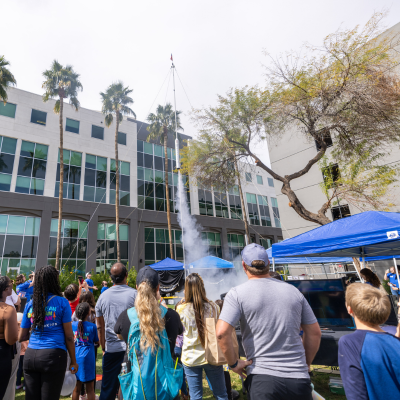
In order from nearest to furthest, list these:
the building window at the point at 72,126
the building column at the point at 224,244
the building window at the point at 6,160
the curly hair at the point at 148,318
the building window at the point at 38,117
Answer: the curly hair at the point at 148,318 < the building window at the point at 6,160 < the building window at the point at 38,117 < the building window at the point at 72,126 < the building column at the point at 224,244

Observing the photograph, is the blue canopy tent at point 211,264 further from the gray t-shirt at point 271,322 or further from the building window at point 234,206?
the building window at point 234,206

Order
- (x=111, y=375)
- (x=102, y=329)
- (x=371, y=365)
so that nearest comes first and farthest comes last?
(x=371, y=365) → (x=111, y=375) → (x=102, y=329)

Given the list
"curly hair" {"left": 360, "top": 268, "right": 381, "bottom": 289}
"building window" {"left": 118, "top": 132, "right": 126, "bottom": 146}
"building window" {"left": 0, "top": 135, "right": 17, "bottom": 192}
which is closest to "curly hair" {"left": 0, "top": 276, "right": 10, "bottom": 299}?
"curly hair" {"left": 360, "top": 268, "right": 381, "bottom": 289}

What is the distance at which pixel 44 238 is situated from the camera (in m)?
21.8

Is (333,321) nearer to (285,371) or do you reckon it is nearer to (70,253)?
(285,371)

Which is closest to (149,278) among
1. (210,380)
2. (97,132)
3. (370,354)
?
(210,380)

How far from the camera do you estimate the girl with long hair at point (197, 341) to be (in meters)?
3.09

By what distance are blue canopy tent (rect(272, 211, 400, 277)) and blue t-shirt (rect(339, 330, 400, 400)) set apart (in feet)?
13.9

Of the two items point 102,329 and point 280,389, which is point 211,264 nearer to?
point 102,329

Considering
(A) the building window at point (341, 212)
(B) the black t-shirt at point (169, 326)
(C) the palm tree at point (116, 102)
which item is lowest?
(B) the black t-shirt at point (169, 326)

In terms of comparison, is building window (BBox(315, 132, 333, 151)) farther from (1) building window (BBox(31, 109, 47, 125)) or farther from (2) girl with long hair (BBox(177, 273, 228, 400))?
(1) building window (BBox(31, 109, 47, 125))

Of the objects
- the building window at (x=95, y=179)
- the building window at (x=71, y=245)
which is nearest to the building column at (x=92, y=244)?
the building window at (x=71, y=245)

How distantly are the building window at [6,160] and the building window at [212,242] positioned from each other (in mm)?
20649

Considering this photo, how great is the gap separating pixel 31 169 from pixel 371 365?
26.7 m
